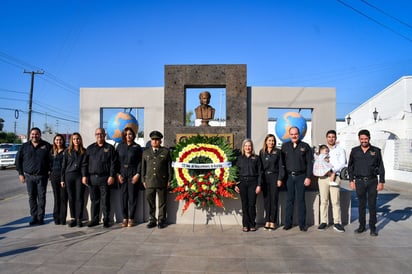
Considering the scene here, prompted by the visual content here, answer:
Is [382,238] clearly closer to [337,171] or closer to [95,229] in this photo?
[337,171]

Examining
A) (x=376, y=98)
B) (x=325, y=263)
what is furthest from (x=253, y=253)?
(x=376, y=98)

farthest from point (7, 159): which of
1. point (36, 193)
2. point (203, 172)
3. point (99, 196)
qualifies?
point (203, 172)

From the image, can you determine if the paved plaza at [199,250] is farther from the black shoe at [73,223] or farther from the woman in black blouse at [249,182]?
the woman in black blouse at [249,182]

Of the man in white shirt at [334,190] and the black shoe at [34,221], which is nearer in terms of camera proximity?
the man in white shirt at [334,190]

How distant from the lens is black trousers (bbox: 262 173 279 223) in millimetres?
5207

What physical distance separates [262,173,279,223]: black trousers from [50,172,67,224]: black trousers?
3.46 m

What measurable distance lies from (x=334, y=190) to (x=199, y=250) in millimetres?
2596


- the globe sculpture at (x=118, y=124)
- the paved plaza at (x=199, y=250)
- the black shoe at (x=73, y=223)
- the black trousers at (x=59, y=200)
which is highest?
the globe sculpture at (x=118, y=124)

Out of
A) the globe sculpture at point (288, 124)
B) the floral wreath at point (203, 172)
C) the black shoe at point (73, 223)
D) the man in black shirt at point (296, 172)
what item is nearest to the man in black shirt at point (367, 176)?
the man in black shirt at point (296, 172)

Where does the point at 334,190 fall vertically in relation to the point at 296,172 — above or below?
below

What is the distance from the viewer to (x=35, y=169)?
552 cm

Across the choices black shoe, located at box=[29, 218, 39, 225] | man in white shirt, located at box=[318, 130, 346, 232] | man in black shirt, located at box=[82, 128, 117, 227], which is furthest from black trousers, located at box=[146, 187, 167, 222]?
man in white shirt, located at box=[318, 130, 346, 232]

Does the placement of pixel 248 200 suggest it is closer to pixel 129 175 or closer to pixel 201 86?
pixel 129 175

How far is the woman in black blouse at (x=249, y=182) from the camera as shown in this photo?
16.7 ft
